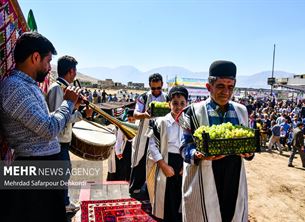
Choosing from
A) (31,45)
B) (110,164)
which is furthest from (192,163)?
(110,164)

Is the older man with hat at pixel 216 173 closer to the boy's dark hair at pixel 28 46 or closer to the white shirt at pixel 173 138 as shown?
the white shirt at pixel 173 138

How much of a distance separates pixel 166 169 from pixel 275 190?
5.53m

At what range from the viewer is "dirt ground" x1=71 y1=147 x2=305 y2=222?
18.5 ft

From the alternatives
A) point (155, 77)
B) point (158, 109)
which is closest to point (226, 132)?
point (158, 109)

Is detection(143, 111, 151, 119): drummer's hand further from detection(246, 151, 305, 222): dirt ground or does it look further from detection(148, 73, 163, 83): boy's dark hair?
detection(246, 151, 305, 222): dirt ground

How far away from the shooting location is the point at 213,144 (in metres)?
2.14

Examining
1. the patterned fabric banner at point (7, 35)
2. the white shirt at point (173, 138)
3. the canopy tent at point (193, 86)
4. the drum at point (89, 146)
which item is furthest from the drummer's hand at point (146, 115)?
the canopy tent at point (193, 86)

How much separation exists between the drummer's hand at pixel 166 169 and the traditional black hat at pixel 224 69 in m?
1.49

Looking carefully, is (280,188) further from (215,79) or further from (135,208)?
(215,79)

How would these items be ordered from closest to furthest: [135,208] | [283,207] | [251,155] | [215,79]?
1. [251,155]
2. [215,79]
3. [135,208]
4. [283,207]

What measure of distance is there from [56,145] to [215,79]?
1.64 m

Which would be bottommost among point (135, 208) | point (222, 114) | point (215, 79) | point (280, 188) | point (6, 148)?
point (280, 188)

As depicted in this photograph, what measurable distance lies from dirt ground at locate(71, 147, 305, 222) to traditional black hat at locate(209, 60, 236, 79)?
3.81 meters

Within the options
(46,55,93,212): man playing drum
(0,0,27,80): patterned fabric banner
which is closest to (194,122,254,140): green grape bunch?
(46,55,93,212): man playing drum
